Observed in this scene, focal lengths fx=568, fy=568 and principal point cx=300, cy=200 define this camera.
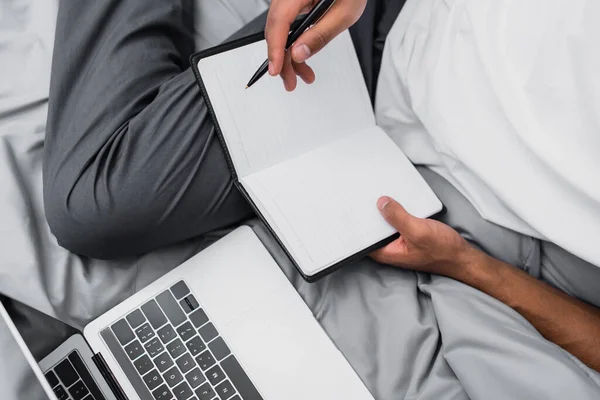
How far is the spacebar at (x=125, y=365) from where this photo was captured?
0.70 meters

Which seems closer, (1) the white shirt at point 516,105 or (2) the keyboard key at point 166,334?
(1) the white shirt at point 516,105

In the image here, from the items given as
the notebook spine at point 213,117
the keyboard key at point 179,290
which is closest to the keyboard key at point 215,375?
the keyboard key at point 179,290

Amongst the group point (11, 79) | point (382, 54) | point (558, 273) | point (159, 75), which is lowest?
point (558, 273)

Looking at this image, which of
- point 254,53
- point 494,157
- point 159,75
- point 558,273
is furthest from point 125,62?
point 558,273

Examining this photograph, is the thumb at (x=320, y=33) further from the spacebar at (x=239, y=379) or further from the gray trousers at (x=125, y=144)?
the spacebar at (x=239, y=379)

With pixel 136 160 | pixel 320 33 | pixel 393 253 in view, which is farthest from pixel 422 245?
pixel 136 160

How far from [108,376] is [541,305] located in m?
0.53

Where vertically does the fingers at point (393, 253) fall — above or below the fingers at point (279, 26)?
below

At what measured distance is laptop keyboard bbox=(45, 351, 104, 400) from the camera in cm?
70

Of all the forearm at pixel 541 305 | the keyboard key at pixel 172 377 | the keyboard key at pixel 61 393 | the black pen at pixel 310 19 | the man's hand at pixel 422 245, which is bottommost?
the forearm at pixel 541 305

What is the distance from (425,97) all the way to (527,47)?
0.44 ft

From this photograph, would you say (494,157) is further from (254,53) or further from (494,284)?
(254,53)

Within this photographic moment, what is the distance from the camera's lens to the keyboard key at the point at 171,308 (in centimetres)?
72

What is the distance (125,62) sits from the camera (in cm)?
76
